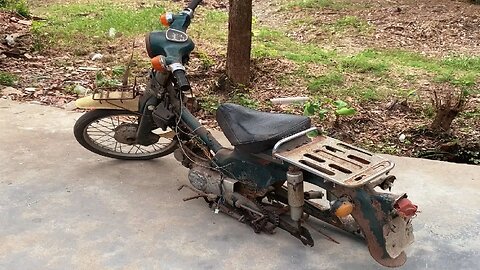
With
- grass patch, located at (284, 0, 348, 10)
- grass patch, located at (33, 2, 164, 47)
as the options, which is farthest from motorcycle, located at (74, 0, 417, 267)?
grass patch, located at (284, 0, 348, 10)

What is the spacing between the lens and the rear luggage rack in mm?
2757

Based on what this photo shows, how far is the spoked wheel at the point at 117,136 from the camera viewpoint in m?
3.85

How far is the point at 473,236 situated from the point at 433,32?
5.99 meters

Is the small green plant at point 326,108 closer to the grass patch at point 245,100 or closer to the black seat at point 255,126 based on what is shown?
the grass patch at point 245,100

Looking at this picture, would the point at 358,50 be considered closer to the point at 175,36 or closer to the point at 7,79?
the point at 7,79

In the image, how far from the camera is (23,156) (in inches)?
164

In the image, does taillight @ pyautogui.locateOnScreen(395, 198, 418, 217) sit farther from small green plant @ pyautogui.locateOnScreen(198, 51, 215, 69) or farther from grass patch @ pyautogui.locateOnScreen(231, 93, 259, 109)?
small green plant @ pyautogui.locateOnScreen(198, 51, 215, 69)

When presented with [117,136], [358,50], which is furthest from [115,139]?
[358,50]

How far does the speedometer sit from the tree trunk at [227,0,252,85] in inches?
79.7

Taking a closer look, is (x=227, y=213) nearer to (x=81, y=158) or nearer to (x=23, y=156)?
(x=81, y=158)

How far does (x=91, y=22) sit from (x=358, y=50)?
3.93m

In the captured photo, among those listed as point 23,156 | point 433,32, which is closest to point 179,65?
point 23,156

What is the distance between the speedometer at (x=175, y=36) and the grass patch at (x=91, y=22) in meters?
4.34

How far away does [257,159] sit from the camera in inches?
124
